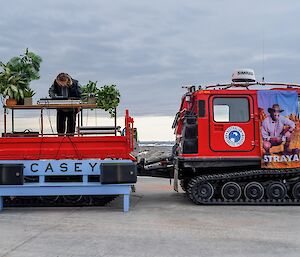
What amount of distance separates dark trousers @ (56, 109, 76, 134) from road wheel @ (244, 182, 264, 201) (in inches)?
158

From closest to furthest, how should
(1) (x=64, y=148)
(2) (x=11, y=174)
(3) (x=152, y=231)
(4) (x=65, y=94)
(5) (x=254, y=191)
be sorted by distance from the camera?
(3) (x=152, y=231) < (2) (x=11, y=174) < (1) (x=64, y=148) < (5) (x=254, y=191) < (4) (x=65, y=94)

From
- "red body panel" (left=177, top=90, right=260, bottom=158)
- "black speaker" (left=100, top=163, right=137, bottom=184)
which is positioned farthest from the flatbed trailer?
"red body panel" (left=177, top=90, right=260, bottom=158)

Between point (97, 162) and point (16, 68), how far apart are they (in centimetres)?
296

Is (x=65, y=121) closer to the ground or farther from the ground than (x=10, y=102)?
closer to the ground

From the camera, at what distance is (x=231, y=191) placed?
10.9 meters

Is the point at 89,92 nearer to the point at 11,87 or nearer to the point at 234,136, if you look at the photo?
the point at 11,87

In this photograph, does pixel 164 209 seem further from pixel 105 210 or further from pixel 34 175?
pixel 34 175

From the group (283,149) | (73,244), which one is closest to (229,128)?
(283,149)

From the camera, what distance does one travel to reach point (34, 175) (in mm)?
9984

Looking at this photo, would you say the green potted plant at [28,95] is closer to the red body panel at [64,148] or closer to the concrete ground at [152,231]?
the red body panel at [64,148]

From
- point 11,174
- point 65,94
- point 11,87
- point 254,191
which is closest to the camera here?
point 11,174

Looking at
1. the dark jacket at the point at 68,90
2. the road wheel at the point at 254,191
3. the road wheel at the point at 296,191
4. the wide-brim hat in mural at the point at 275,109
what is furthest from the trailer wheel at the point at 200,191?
the dark jacket at the point at 68,90

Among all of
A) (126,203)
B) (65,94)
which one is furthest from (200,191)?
(65,94)

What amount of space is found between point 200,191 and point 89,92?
326cm
